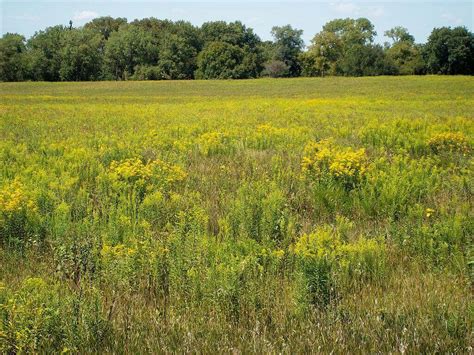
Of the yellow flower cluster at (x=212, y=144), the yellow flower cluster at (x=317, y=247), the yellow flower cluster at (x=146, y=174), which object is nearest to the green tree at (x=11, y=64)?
the yellow flower cluster at (x=212, y=144)

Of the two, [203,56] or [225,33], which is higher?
[225,33]

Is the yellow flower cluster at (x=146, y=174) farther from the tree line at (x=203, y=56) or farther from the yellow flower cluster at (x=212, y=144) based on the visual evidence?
the tree line at (x=203, y=56)

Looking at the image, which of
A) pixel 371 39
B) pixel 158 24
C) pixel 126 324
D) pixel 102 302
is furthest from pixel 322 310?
pixel 371 39

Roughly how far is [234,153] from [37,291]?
8.70 metres

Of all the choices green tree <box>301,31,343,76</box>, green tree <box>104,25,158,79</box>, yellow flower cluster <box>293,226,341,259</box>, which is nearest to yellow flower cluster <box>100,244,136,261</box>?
yellow flower cluster <box>293,226,341,259</box>

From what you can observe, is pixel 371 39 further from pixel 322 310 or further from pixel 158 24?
pixel 322 310

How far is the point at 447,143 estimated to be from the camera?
12.3 metres

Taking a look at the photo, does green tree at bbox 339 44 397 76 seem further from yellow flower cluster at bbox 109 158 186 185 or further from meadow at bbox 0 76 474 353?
yellow flower cluster at bbox 109 158 186 185

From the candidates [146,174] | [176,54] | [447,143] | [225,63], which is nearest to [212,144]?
[146,174]

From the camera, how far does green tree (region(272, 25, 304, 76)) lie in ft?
417

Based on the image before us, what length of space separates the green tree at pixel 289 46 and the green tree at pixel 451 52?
37228 millimetres

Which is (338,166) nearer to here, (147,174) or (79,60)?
(147,174)

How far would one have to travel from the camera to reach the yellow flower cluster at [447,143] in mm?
12039

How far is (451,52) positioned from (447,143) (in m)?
96.3
